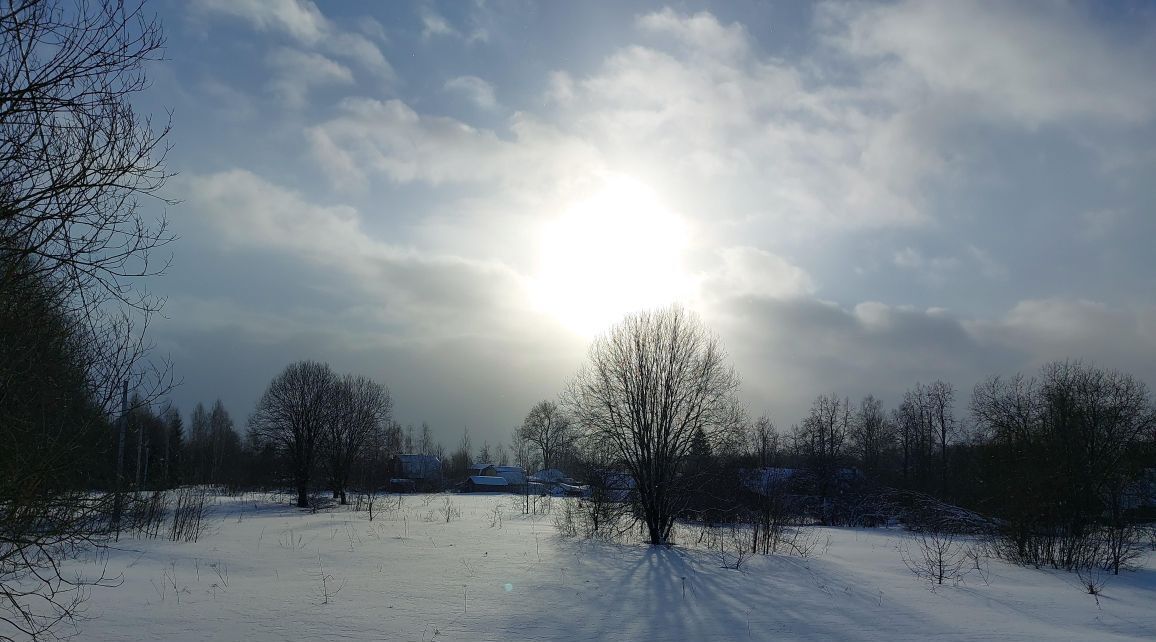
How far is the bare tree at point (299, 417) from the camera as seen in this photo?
47906 mm

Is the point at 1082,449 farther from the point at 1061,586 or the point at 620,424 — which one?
the point at 620,424

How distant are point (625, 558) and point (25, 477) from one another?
1452cm

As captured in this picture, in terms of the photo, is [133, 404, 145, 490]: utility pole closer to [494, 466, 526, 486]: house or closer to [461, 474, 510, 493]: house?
[461, 474, 510, 493]: house

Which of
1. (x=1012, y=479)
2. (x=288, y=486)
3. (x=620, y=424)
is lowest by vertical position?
(x=288, y=486)

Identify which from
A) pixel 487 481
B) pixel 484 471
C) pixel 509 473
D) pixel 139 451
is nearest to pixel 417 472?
pixel 487 481

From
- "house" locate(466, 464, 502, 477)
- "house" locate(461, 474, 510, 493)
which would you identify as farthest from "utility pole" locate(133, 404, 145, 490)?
"house" locate(466, 464, 502, 477)

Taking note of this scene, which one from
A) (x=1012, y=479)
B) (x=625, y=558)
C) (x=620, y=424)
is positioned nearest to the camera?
(x=625, y=558)

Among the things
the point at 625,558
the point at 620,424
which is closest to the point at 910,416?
the point at 620,424

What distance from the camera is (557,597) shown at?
478 inches

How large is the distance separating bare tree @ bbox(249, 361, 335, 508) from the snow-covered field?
2905cm

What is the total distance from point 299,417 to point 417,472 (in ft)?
108

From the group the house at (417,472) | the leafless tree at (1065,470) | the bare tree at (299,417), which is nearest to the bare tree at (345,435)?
the bare tree at (299,417)

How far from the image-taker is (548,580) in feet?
45.4

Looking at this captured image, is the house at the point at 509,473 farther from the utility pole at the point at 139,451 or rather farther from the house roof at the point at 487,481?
the utility pole at the point at 139,451
